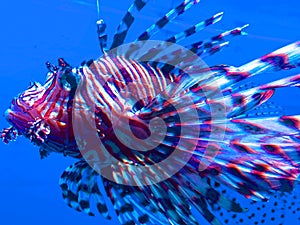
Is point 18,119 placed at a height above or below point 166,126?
above

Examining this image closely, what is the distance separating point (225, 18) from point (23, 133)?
427cm

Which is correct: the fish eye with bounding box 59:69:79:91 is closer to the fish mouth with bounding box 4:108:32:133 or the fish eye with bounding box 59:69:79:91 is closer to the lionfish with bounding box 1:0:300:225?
the lionfish with bounding box 1:0:300:225

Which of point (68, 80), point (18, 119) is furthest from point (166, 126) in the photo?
point (18, 119)

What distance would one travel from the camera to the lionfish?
1.74 m

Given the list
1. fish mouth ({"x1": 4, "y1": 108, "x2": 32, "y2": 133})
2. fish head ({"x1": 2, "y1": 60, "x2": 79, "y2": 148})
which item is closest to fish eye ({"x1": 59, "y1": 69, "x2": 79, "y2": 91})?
fish head ({"x1": 2, "y1": 60, "x2": 79, "y2": 148})

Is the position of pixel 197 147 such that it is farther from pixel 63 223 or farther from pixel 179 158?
pixel 63 223

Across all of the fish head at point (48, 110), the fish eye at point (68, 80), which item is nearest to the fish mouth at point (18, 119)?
the fish head at point (48, 110)

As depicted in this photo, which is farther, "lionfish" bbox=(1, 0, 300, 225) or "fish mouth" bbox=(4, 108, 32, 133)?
"fish mouth" bbox=(4, 108, 32, 133)

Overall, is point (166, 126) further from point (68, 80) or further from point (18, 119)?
point (18, 119)

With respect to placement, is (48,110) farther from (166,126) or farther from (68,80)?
(166,126)

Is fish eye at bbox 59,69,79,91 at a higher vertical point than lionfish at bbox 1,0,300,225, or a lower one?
higher

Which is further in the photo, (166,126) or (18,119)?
(18,119)

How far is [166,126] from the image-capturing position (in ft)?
5.96

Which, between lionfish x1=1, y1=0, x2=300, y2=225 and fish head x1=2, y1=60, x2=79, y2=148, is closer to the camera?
lionfish x1=1, y1=0, x2=300, y2=225
